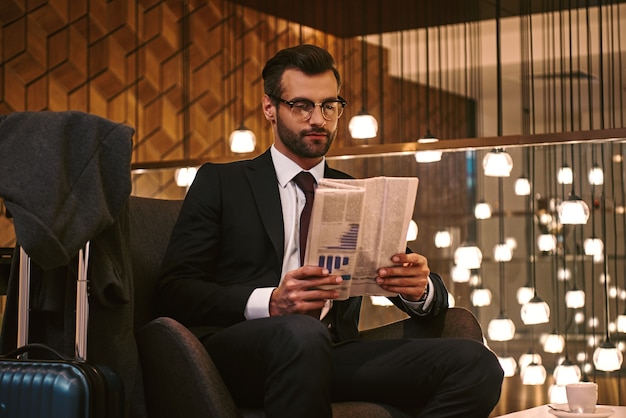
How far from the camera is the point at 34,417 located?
6.26 ft

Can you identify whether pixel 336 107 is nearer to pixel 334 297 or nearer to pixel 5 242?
pixel 334 297

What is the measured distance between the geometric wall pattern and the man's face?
8.20 ft

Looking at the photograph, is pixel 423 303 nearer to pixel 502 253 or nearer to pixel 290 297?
pixel 290 297

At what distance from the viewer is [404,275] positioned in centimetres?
221

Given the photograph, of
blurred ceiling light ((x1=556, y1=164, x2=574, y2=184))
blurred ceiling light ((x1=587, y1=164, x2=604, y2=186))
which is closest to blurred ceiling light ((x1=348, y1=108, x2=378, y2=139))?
blurred ceiling light ((x1=556, y1=164, x2=574, y2=184))

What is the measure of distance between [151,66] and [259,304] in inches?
195

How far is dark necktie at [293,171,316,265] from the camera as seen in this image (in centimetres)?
243

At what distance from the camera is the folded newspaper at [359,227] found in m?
2.05

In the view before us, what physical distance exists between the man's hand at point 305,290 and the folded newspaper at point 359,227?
3 cm

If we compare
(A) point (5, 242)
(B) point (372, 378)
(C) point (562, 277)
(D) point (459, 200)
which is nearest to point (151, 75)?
(A) point (5, 242)

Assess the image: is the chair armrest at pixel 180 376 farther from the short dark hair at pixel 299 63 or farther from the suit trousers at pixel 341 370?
the short dark hair at pixel 299 63

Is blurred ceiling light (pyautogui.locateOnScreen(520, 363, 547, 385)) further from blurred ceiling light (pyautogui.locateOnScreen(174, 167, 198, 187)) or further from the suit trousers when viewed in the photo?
the suit trousers

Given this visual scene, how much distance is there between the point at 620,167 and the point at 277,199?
201 centimetres

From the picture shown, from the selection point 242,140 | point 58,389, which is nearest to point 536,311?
point 242,140
